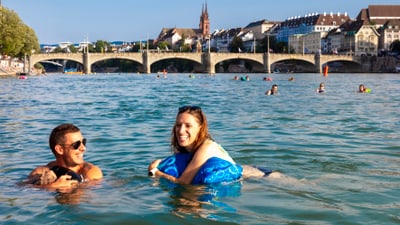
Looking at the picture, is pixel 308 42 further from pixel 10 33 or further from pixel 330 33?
pixel 10 33

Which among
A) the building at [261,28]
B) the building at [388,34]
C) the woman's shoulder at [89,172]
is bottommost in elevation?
the woman's shoulder at [89,172]

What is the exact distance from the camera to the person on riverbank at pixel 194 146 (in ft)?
18.9

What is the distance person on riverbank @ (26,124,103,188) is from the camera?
5.80 meters

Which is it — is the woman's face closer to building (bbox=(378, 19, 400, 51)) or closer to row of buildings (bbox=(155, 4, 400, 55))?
row of buildings (bbox=(155, 4, 400, 55))

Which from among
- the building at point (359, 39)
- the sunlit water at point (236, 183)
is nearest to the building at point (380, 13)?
the building at point (359, 39)

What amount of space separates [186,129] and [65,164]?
1258 millimetres

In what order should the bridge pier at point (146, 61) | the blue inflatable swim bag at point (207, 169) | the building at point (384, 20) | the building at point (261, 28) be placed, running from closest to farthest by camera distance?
the blue inflatable swim bag at point (207, 169) → the bridge pier at point (146, 61) → the building at point (384, 20) → the building at point (261, 28)

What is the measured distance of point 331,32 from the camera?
139750 mm

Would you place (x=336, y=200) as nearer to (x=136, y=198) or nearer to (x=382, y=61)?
(x=136, y=198)

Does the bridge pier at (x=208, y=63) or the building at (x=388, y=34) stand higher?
the building at (x=388, y=34)

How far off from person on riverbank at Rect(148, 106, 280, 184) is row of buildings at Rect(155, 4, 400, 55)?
11288 centimetres

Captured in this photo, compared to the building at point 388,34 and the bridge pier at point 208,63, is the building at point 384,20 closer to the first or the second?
the building at point 388,34

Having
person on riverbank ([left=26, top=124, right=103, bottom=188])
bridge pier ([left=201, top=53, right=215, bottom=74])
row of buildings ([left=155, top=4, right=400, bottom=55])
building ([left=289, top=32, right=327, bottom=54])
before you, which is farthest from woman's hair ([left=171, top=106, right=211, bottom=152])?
building ([left=289, top=32, right=327, bottom=54])

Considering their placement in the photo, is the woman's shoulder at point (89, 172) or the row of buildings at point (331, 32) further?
the row of buildings at point (331, 32)
